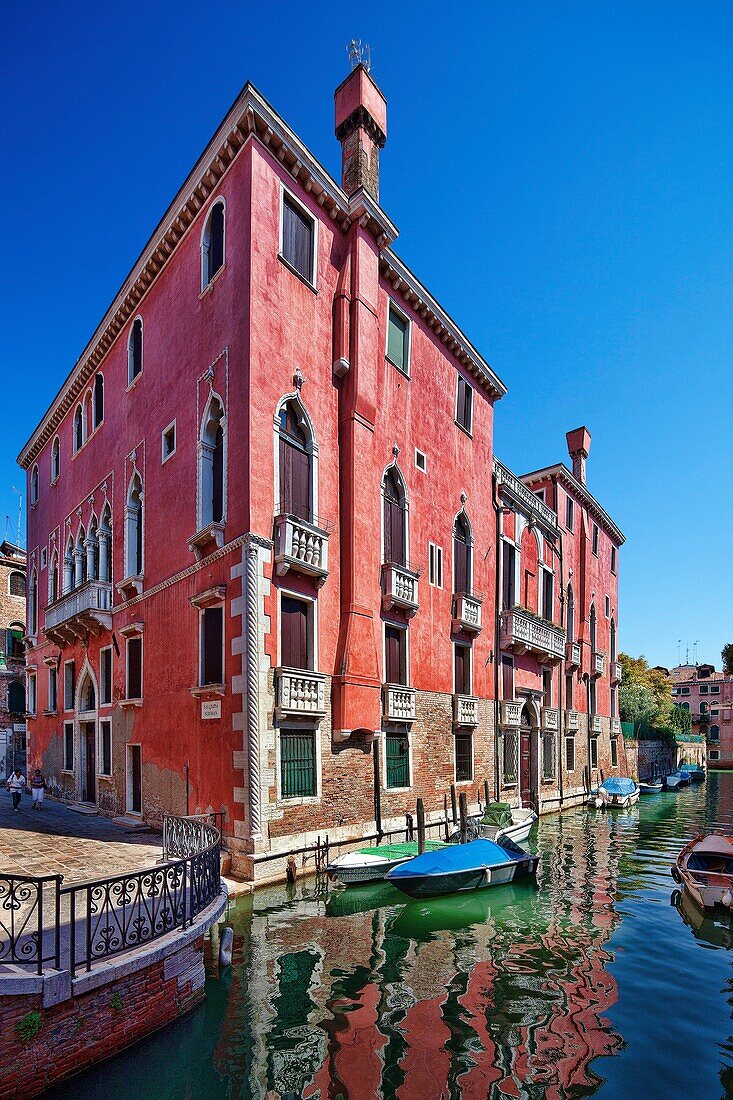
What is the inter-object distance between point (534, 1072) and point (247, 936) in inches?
171

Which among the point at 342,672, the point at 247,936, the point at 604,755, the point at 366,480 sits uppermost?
the point at 366,480

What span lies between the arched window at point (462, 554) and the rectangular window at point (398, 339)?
4.66m

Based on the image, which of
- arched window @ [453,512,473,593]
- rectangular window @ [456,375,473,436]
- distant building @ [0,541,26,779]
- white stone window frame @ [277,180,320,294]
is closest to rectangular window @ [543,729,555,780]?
arched window @ [453,512,473,593]

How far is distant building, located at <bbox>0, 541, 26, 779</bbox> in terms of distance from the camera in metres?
27.6

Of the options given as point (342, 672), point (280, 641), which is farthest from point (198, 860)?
point (342, 672)

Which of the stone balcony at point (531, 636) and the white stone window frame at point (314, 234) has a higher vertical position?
the white stone window frame at point (314, 234)

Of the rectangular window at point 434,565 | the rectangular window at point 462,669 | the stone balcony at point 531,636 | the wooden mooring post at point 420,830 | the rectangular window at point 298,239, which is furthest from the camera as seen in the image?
the stone balcony at point 531,636

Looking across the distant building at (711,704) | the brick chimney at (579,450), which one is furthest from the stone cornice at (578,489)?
the distant building at (711,704)

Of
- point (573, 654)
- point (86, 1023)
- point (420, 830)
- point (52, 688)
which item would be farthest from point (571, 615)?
point (86, 1023)

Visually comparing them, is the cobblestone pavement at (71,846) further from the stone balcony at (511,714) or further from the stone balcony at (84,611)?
the stone balcony at (511,714)

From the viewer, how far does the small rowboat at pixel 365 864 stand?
1164 centimetres

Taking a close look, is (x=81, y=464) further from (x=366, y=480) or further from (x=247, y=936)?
(x=247, y=936)

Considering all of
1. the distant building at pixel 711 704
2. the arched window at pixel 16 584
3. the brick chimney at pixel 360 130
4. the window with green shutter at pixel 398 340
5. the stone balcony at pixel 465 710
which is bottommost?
the distant building at pixel 711 704

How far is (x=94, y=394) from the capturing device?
67.3 feet
